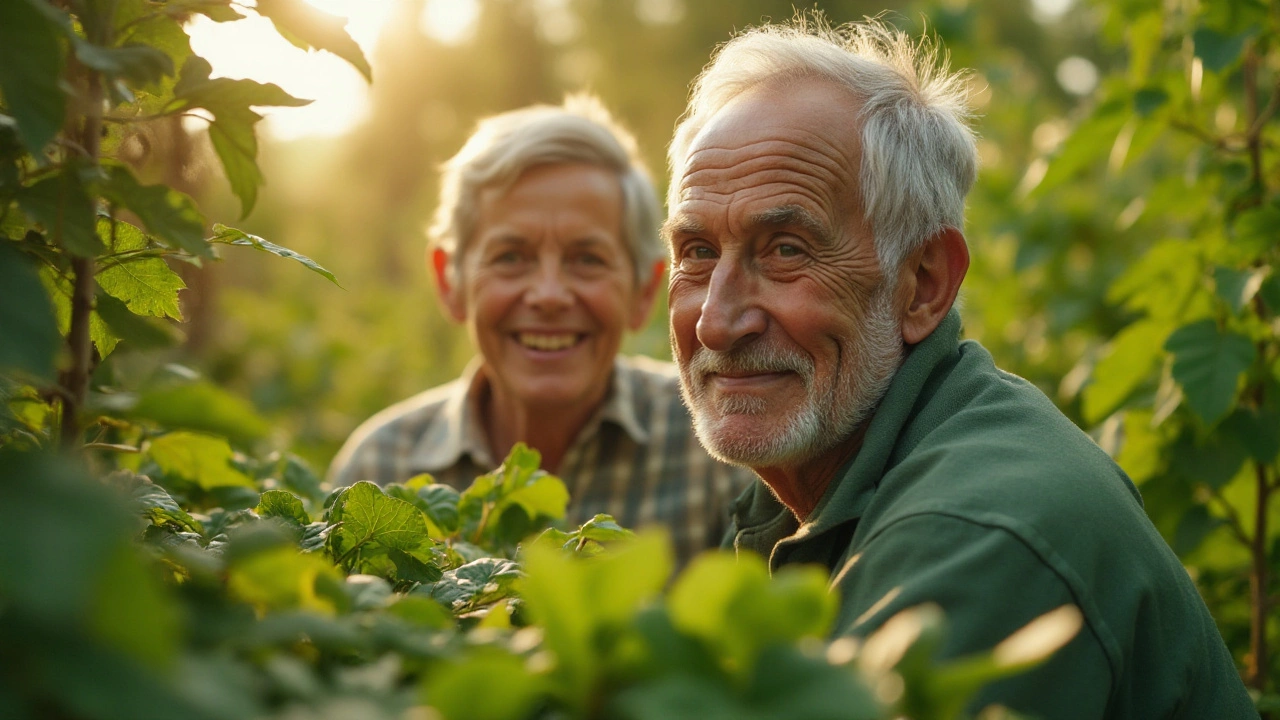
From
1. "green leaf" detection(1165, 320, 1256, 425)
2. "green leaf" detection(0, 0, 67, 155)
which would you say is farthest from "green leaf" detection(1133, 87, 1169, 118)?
"green leaf" detection(0, 0, 67, 155)

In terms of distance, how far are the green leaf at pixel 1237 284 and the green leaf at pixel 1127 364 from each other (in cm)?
30

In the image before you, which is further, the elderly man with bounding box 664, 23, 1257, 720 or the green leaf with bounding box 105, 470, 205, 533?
the elderly man with bounding box 664, 23, 1257, 720

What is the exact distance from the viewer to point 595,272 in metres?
4.10

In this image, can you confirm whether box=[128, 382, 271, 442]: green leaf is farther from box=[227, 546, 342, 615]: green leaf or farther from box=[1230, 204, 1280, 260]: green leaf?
box=[1230, 204, 1280, 260]: green leaf

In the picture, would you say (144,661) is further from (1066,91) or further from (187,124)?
(1066,91)

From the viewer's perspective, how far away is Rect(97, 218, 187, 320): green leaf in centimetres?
155

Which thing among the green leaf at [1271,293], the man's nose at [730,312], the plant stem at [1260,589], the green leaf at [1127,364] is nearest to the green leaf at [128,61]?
the man's nose at [730,312]

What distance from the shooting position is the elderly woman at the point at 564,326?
4.03 meters

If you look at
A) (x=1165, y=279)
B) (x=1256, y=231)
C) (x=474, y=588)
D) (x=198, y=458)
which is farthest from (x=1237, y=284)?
(x=198, y=458)

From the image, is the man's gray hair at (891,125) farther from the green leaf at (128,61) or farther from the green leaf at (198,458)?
the green leaf at (128,61)

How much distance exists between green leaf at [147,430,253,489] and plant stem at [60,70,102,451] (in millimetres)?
351

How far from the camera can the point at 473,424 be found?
4.27m

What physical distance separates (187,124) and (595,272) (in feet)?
5.15

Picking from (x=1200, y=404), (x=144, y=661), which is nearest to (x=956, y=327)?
(x=1200, y=404)
